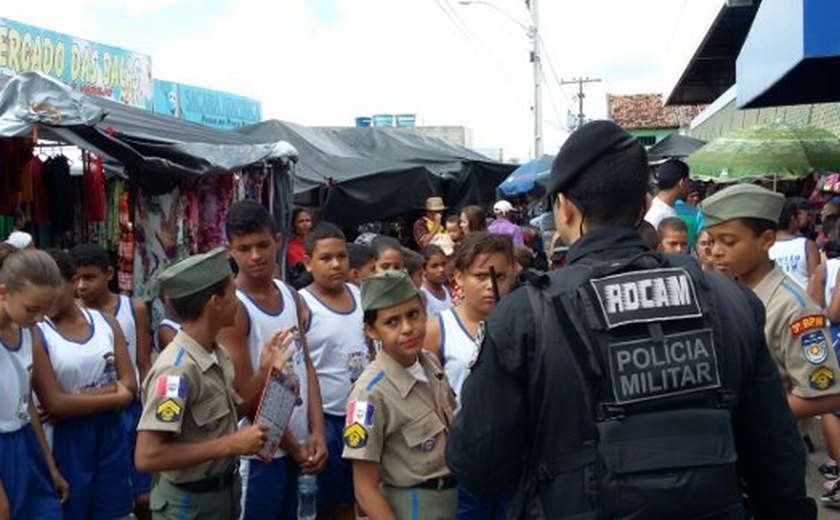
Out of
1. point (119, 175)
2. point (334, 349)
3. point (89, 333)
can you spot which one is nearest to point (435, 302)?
point (334, 349)

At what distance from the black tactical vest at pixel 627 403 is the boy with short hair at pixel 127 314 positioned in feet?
11.4

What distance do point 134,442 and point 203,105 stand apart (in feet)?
62.3

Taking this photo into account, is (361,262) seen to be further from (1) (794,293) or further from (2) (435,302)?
(1) (794,293)

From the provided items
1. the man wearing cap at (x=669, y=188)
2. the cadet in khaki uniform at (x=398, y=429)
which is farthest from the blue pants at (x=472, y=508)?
the man wearing cap at (x=669, y=188)

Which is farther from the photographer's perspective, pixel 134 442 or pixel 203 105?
pixel 203 105

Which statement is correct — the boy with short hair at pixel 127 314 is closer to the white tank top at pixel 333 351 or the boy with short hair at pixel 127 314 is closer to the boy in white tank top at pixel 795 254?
the white tank top at pixel 333 351

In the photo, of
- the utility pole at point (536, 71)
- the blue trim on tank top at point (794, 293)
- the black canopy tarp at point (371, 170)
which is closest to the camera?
the blue trim on tank top at point (794, 293)

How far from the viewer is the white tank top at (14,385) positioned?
409cm

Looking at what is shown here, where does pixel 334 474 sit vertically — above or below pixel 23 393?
below

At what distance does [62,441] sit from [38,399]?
327 mm

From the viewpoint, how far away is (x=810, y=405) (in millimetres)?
3811

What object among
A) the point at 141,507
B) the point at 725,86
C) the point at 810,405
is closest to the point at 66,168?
the point at 141,507

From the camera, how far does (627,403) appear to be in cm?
229

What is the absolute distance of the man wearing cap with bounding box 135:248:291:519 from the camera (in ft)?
11.5
